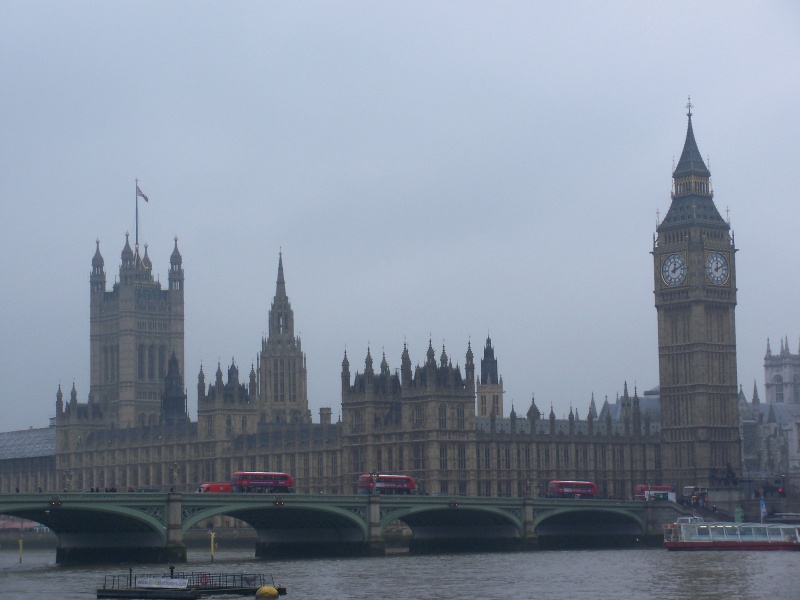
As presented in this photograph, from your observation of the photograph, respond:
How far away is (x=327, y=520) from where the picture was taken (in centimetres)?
12131

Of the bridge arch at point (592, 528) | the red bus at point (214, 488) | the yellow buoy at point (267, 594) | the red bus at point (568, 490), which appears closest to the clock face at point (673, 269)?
the red bus at point (568, 490)

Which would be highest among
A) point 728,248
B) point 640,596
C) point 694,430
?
point 728,248

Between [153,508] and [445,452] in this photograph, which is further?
[445,452]

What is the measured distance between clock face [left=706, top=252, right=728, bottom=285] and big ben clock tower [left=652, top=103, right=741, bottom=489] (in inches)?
3.6

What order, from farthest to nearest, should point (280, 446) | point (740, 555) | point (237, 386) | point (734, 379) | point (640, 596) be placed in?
1. point (237, 386)
2. point (280, 446)
3. point (734, 379)
4. point (740, 555)
5. point (640, 596)

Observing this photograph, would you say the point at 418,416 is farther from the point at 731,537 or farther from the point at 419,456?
the point at 731,537

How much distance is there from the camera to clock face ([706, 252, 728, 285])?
16300 centimetres

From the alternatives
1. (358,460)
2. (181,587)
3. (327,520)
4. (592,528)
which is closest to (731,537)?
(592,528)

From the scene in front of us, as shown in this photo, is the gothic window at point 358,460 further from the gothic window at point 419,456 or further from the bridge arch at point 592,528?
the bridge arch at point 592,528

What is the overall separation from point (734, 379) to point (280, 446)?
4470 cm

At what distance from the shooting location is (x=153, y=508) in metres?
108

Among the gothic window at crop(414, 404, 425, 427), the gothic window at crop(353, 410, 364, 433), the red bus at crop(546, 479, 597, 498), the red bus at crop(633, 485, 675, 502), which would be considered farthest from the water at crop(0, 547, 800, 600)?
the gothic window at crop(353, 410, 364, 433)

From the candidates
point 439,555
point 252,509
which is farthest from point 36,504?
point 439,555

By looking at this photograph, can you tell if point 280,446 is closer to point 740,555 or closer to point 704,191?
point 704,191
